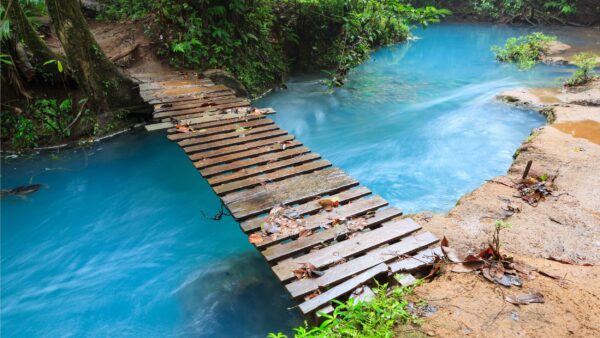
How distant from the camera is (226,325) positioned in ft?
13.0

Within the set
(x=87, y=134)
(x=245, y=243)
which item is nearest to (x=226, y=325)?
(x=245, y=243)

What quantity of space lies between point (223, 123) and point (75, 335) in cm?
323

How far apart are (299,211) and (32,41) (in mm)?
6320

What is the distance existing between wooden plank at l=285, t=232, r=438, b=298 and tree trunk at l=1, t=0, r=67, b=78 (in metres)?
6.63

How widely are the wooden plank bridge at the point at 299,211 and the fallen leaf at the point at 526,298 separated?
641 mm

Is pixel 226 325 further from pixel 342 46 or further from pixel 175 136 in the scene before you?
pixel 342 46

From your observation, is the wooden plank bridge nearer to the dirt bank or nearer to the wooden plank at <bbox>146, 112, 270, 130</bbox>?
the wooden plank at <bbox>146, 112, 270, 130</bbox>

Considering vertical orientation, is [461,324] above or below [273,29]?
below

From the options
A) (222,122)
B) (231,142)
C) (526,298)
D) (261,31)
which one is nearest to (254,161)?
(231,142)

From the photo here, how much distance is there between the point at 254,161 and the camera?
15.9 ft

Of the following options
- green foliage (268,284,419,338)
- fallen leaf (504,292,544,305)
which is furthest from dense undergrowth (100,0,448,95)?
green foliage (268,284,419,338)

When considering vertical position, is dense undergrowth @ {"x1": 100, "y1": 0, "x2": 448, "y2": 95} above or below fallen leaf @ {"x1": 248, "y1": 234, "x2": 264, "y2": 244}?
above

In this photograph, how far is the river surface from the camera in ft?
13.9

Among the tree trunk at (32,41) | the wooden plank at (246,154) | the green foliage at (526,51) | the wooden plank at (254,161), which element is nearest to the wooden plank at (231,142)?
the wooden plank at (246,154)
